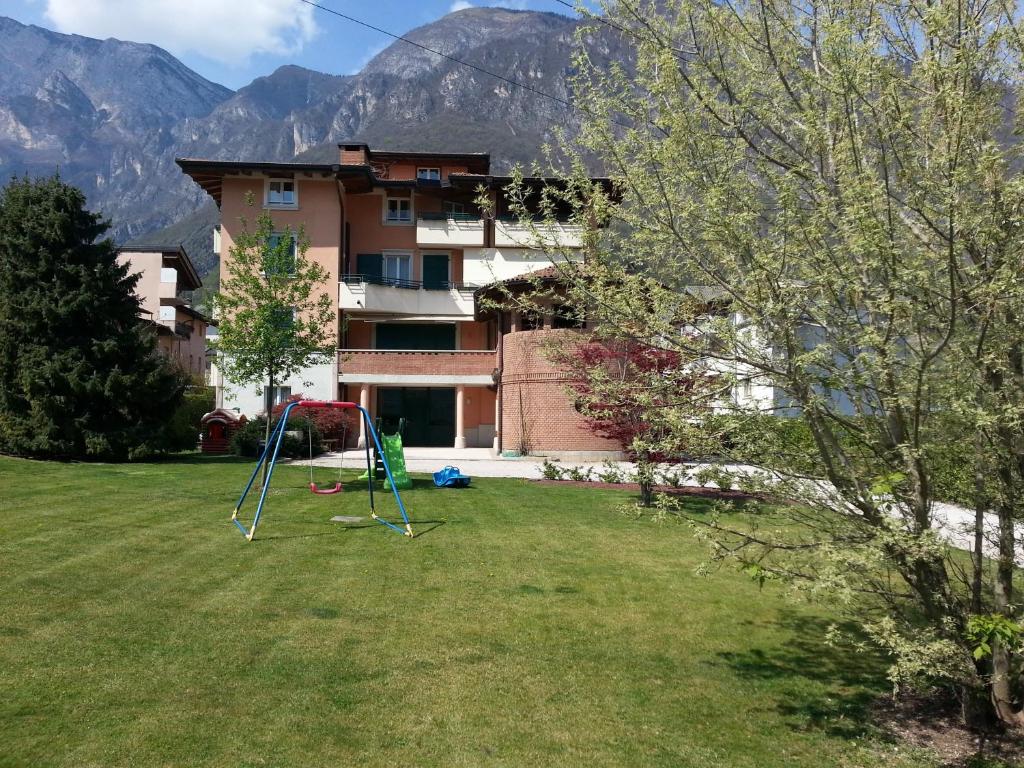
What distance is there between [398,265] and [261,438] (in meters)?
14.3

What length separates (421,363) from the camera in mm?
32500

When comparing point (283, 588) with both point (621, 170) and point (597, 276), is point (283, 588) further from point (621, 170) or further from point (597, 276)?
point (621, 170)

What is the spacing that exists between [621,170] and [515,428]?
2270 centimetres

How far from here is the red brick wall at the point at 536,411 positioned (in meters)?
26.4

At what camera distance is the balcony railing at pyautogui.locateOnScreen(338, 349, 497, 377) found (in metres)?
32.3

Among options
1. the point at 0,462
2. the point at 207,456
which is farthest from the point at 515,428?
the point at 0,462

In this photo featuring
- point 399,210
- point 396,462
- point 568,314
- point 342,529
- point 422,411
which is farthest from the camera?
point 399,210

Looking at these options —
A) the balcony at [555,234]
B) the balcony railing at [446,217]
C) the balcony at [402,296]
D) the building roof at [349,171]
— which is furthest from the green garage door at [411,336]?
the balcony at [555,234]

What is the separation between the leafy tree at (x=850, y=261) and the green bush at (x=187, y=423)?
21.5m

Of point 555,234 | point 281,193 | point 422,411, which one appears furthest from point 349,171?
point 555,234

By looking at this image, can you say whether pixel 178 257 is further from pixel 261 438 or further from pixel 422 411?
pixel 261 438

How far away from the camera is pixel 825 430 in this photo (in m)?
4.93

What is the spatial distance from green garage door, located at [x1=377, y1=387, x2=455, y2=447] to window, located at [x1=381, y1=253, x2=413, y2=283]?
5460 mm

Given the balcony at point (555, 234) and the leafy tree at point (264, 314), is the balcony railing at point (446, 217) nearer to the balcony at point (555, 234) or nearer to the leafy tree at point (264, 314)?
the leafy tree at point (264, 314)
